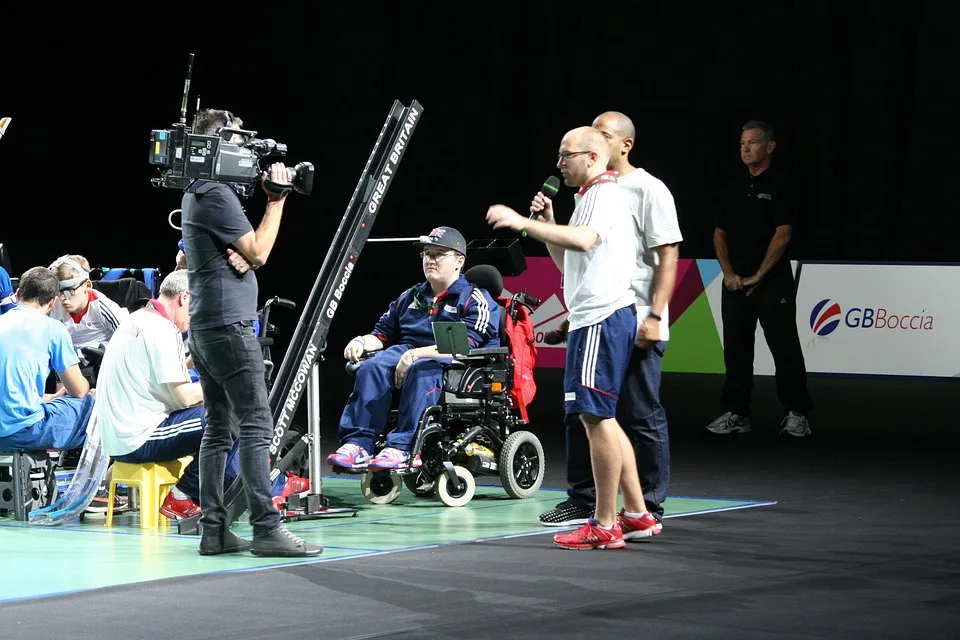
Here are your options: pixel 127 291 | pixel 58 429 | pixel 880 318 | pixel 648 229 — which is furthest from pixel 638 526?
pixel 880 318

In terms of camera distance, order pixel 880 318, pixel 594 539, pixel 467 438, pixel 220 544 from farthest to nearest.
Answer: pixel 880 318, pixel 467 438, pixel 594 539, pixel 220 544

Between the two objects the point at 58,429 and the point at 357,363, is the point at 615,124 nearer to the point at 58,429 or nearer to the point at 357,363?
the point at 357,363

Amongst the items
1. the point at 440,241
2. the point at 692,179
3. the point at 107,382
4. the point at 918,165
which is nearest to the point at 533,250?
the point at 692,179

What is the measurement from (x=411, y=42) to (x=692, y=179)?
304cm

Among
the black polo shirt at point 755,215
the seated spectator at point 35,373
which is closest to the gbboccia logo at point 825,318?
the black polo shirt at point 755,215

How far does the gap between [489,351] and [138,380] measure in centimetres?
155

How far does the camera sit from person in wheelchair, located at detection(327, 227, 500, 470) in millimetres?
6152

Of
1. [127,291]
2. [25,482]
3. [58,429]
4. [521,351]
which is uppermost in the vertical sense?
[127,291]

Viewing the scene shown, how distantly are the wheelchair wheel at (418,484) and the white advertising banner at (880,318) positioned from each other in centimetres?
508

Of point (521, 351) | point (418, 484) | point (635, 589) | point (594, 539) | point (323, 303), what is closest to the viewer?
point (635, 589)

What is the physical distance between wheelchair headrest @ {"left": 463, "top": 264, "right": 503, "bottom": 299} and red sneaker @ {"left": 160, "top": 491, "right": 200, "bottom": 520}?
70.2 inches

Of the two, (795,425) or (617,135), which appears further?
(795,425)

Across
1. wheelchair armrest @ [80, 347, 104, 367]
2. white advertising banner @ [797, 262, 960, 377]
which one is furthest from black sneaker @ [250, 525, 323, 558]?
white advertising banner @ [797, 262, 960, 377]

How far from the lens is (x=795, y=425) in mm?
8578
